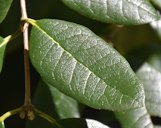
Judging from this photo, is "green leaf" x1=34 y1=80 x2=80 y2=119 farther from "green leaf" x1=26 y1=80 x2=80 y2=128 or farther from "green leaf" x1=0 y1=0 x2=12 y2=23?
"green leaf" x1=0 y1=0 x2=12 y2=23

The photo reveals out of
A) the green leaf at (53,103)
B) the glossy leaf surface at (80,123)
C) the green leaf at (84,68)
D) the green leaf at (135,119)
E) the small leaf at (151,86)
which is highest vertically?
the green leaf at (84,68)

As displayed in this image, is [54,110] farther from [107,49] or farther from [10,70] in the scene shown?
[107,49]

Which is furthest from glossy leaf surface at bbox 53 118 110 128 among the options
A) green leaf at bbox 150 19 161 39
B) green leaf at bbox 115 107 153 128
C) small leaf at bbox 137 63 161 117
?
green leaf at bbox 150 19 161 39

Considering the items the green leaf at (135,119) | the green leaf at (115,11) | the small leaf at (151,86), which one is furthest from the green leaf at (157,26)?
the green leaf at (115,11)

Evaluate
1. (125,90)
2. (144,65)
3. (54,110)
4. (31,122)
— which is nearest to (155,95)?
(144,65)

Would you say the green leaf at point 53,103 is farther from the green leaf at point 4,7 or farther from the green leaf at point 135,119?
the green leaf at point 4,7
